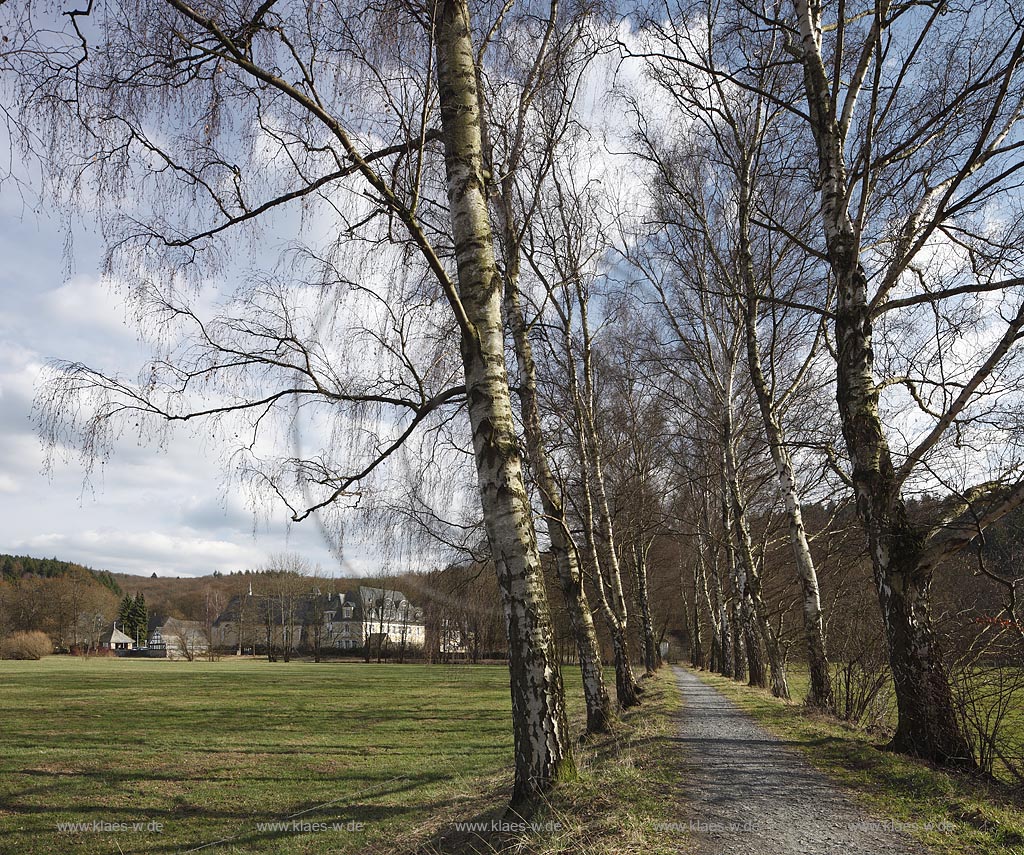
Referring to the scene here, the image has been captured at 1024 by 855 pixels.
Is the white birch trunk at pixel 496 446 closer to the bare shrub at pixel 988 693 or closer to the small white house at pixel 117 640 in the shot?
the bare shrub at pixel 988 693

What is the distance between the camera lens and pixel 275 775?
32.8 feet

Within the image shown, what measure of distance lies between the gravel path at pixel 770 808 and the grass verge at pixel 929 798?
0.15m

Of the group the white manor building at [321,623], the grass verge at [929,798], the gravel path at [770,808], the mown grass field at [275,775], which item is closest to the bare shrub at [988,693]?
the grass verge at [929,798]

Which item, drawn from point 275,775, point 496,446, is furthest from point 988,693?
point 275,775

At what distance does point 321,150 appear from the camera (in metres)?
4.50

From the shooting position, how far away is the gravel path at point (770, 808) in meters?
3.58

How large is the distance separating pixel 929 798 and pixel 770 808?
3.41 feet

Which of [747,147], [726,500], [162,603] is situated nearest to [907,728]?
[747,147]

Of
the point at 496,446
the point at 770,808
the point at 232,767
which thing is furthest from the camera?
the point at 232,767

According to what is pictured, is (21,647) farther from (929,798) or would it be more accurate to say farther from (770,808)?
(929,798)

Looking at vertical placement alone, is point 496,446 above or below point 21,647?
above

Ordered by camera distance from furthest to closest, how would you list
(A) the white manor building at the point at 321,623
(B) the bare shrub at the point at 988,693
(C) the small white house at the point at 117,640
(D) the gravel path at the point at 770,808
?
(C) the small white house at the point at 117,640, (A) the white manor building at the point at 321,623, (B) the bare shrub at the point at 988,693, (D) the gravel path at the point at 770,808

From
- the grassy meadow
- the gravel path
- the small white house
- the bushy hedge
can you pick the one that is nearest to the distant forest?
the small white house

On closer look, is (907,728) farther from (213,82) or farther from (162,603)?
(162,603)
